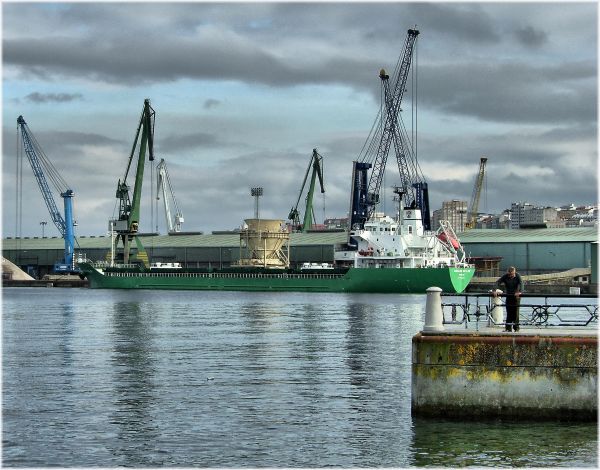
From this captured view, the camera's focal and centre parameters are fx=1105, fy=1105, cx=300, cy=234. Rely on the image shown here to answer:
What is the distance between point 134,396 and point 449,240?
121 meters

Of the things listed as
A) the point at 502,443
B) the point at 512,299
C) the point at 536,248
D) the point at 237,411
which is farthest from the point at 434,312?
the point at 536,248

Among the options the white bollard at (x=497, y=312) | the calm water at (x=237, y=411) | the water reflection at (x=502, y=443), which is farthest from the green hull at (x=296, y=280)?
the water reflection at (x=502, y=443)

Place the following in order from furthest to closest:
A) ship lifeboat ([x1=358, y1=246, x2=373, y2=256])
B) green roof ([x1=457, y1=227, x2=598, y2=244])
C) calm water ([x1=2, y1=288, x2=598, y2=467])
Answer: green roof ([x1=457, y1=227, x2=598, y2=244]) → ship lifeboat ([x1=358, y1=246, x2=373, y2=256]) → calm water ([x1=2, y1=288, x2=598, y2=467])

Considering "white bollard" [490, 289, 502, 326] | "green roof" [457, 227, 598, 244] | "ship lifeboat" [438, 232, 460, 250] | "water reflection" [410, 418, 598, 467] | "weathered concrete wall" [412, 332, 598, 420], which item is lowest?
"water reflection" [410, 418, 598, 467]

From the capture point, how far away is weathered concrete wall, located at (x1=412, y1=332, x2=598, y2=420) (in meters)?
24.6

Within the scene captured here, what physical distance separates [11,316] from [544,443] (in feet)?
210

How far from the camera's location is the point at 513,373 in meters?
24.8

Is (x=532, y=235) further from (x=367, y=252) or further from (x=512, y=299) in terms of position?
(x=512, y=299)

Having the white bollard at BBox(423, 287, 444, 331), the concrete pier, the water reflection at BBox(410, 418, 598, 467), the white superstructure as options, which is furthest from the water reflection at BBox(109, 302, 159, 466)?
the white superstructure

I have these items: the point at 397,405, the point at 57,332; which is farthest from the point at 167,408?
the point at 57,332

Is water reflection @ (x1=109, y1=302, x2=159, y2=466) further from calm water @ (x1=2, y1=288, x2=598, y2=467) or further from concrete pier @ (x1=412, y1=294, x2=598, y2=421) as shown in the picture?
concrete pier @ (x1=412, y1=294, x2=598, y2=421)

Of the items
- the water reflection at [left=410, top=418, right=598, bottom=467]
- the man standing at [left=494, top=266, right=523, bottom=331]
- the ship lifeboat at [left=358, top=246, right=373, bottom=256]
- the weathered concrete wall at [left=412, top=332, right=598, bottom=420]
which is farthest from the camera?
the ship lifeboat at [left=358, top=246, right=373, bottom=256]

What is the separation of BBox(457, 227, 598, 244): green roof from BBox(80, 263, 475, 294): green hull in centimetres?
3033

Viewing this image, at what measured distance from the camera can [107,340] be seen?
2153 inches
